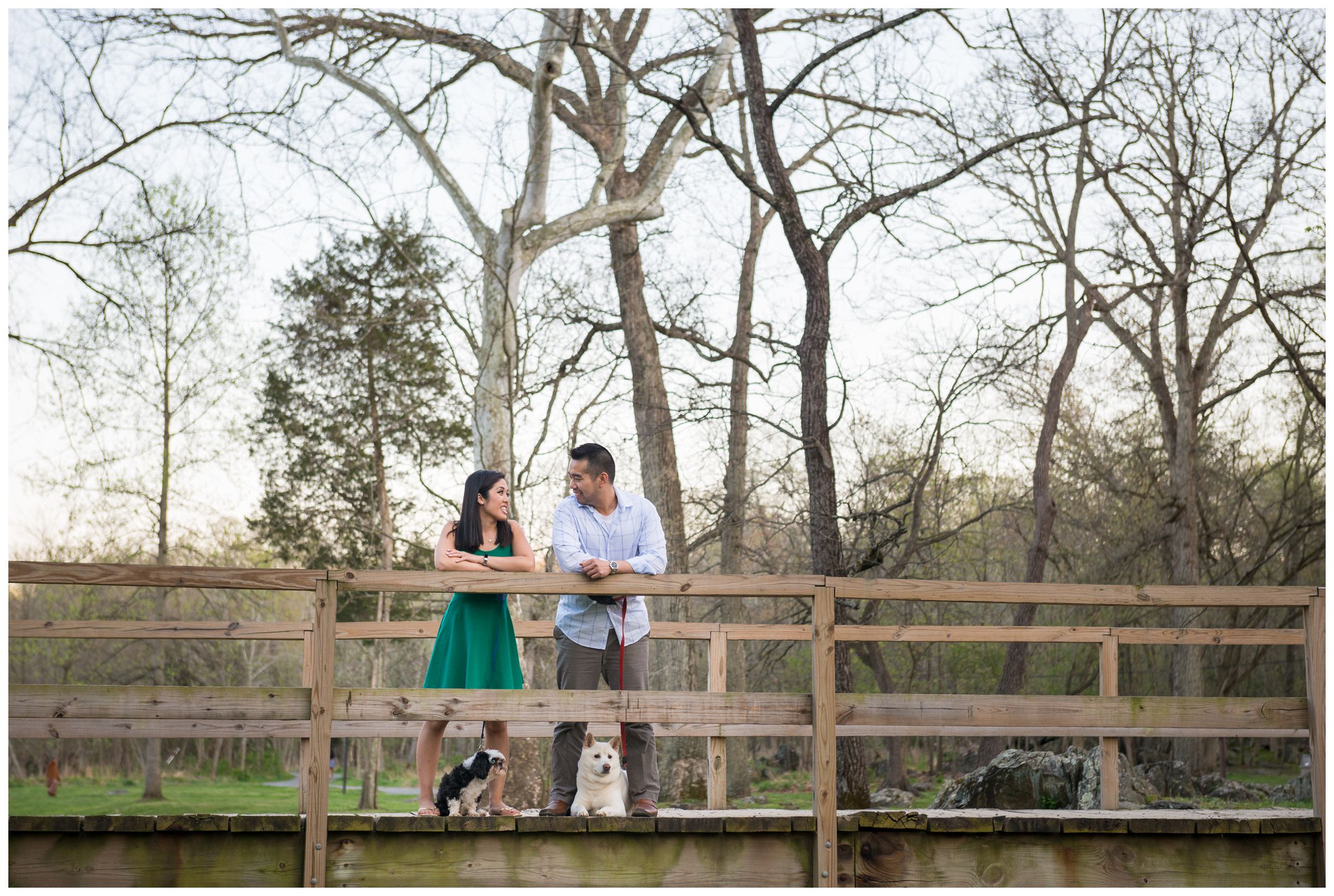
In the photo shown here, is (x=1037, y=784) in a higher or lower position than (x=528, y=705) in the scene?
lower

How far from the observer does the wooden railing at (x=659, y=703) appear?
15.6ft

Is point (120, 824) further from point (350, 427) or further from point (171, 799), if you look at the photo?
point (171, 799)

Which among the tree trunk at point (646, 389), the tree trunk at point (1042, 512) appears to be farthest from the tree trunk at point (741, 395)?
the tree trunk at point (1042, 512)

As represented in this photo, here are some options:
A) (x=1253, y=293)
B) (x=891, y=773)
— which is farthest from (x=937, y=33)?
(x=891, y=773)

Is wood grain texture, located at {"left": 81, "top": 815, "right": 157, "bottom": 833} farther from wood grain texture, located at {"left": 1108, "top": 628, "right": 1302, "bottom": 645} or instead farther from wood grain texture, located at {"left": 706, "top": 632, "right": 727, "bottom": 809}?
wood grain texture, located at {"left": 1108, "top": 628, "right": 1302, "bottom": 645}

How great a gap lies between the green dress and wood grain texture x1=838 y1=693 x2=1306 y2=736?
1.46 m

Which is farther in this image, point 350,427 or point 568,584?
point 350,427

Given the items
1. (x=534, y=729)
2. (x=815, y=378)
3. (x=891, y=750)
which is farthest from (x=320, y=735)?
(x=891, y=750)

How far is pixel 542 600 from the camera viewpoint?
59.7 feet

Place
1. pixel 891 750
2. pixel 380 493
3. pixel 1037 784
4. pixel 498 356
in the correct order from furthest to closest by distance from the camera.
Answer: pixel 380 493 < pixel 891 750 < pixel 498 356 < pixel 1037 784

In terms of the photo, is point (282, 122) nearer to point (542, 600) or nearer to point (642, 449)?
point (642, 449)

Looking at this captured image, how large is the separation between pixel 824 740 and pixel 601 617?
43.2 inches

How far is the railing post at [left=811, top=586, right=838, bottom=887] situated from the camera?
4910 millimetres

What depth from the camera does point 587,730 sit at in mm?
5320
